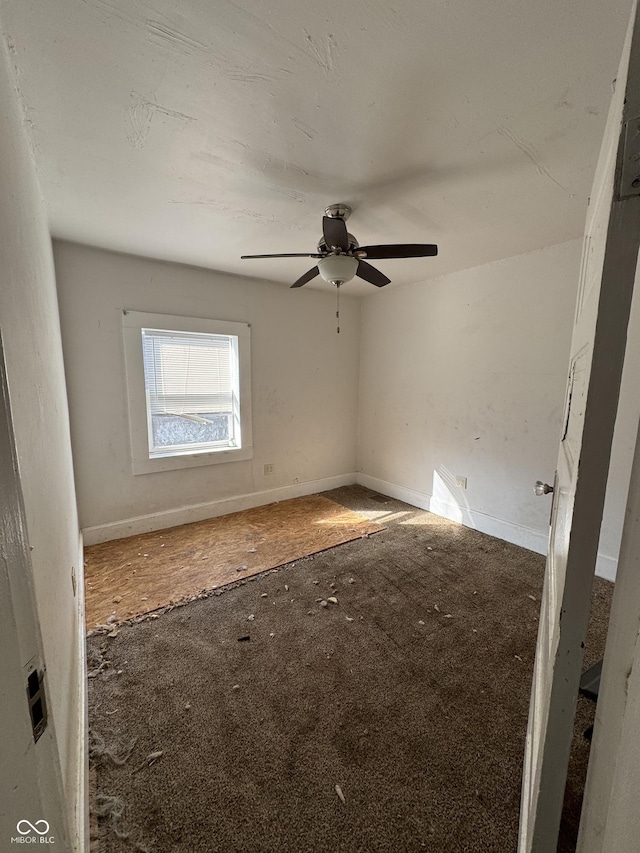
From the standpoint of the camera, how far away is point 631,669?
19.0 inches

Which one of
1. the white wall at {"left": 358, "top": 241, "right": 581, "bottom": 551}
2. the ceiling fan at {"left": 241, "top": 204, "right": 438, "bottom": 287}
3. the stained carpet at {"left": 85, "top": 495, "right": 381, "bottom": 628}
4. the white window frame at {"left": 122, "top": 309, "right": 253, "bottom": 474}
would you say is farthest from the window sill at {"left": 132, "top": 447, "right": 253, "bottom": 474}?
the ceiling fan at {"left": 241, "top": 204, "right": 438, "bottom": 287}

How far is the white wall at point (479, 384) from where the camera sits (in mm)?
2637

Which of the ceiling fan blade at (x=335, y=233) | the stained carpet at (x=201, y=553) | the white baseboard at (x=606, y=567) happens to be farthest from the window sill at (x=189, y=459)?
the white baseboard at (x=606, y=567)

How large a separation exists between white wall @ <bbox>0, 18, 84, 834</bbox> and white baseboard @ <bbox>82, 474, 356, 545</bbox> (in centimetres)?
156

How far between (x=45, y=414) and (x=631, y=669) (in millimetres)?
1778

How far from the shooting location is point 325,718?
4.60 feet

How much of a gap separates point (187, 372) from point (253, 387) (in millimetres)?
664

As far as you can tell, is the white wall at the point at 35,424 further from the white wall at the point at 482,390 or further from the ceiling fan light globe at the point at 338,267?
the white wall at the point at 482,390

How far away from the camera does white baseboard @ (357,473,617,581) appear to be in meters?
2.43

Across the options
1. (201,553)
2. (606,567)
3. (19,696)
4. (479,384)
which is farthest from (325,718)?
(479,384)

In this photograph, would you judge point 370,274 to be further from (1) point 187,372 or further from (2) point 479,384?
(1) point 187,372

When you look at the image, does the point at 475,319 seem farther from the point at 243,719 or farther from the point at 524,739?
the point at 243,719

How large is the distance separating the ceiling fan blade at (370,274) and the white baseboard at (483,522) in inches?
87.8

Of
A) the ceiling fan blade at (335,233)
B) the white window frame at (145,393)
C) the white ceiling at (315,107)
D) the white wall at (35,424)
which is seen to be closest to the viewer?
the white wall at (35,424)
